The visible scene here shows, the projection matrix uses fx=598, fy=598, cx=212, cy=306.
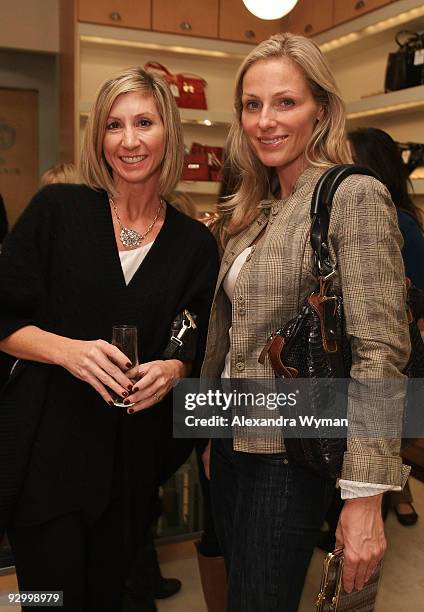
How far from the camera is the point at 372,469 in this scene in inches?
40.7

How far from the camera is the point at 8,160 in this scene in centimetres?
593

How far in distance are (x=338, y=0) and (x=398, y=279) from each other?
383cm

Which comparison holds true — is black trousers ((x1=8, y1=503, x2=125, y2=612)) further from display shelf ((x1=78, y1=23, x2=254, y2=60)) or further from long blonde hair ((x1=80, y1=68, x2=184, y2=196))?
display shelf ((x1=78, y1=23, x2=254, y2=60))

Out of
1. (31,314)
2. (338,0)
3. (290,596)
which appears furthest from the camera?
(338,0)

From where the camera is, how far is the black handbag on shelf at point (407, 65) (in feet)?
11.9

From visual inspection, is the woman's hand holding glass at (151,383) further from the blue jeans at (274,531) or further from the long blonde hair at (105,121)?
the long blonde hair at (105,121)

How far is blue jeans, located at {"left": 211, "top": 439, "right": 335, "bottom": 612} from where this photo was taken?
1154 mm

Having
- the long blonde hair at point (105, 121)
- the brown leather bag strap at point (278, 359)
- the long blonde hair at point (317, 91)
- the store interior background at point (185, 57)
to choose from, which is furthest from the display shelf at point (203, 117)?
the brown leather bag strap at point (278, 359)

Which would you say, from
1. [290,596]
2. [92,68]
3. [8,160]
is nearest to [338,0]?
[92,68]

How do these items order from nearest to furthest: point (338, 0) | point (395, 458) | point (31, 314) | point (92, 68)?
point (395, 458)
point (31, 314)
point (338, 0)
point (92, 68)

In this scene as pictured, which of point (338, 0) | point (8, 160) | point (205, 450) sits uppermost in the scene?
point (338, 0)

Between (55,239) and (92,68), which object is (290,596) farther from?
(92,68)

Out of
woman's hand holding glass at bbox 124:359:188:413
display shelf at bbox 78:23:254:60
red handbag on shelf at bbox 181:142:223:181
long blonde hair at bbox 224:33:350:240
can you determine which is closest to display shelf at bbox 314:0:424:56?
display shelf at bbox 78:23:254:60

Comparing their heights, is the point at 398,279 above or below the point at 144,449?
above
